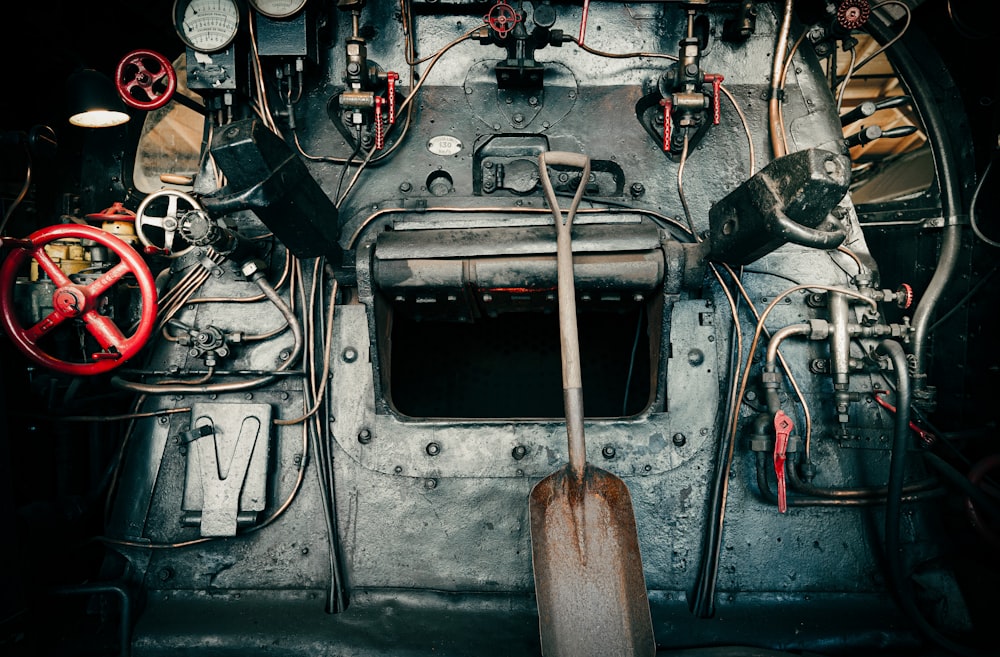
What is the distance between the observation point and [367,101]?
1.99 m

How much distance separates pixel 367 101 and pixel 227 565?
1797 millimetres

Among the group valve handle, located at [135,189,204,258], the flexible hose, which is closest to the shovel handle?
the flexible hose

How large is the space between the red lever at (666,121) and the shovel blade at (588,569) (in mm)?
1306

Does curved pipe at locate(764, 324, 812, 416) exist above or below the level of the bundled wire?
below

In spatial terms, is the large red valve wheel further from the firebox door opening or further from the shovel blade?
the shovel blade

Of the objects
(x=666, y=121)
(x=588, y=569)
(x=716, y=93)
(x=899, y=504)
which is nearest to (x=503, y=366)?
(x=588, y=569)

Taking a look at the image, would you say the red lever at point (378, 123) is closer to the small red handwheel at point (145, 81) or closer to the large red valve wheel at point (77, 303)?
the small red handwheel at point (145, 81)

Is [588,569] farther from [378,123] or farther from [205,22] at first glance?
[205,22]

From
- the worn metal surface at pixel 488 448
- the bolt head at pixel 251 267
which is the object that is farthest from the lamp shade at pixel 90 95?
the bolt head at pixel 251 267

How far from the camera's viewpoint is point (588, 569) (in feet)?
5.36

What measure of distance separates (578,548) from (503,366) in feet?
3.97

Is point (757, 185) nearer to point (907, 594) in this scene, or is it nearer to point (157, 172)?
point (907, 594)

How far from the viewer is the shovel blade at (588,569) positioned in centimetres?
155

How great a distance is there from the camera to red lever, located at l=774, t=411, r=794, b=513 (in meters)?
1.81
